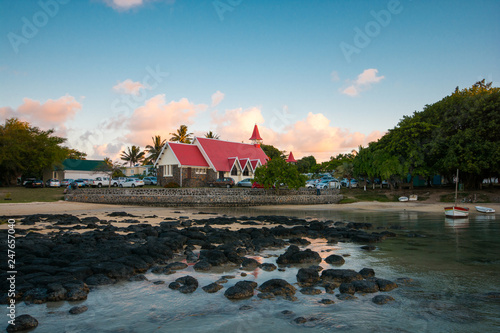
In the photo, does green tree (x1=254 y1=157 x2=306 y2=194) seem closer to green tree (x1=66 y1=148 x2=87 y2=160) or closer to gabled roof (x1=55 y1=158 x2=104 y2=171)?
gabled roof (x1=55 y1=158 x2=104 y2=171)

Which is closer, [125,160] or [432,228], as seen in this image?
[432,228]

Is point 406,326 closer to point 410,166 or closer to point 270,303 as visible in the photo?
point 270,303

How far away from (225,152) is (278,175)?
16.5m

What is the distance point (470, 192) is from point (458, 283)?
29.9 metres

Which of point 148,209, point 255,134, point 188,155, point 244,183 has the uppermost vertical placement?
point 255,134

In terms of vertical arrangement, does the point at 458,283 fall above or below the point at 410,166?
below

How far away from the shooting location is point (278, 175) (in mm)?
35219

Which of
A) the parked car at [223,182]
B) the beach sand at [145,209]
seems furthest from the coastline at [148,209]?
the parked car at [223,182]

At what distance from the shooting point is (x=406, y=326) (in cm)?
667

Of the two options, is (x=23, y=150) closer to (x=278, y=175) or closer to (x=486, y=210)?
(x=278, y=175)

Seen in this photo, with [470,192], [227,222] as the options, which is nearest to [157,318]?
[227,222]

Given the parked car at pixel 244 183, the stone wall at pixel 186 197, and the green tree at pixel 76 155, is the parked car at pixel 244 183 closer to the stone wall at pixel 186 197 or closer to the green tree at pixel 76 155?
the stone wall at pixel 186 197

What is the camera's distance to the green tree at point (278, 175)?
1385 inches

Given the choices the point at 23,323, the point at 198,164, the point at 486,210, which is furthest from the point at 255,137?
the point at 23,323
